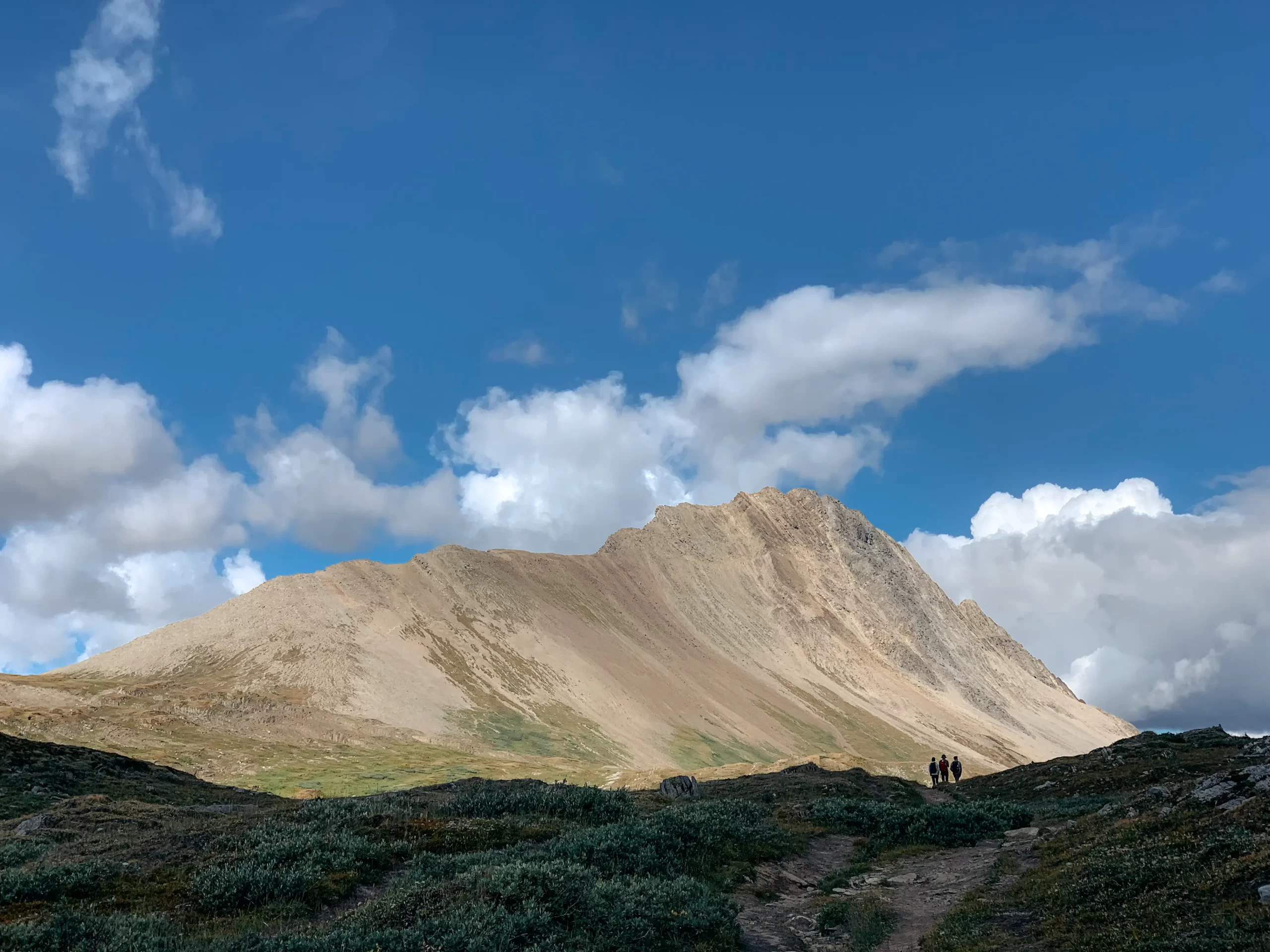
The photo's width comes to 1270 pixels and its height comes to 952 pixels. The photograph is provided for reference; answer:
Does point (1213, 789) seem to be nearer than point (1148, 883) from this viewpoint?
No

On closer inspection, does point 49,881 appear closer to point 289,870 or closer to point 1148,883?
point 289,870

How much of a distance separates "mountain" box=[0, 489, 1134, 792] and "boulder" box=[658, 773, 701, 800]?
42.9 meters

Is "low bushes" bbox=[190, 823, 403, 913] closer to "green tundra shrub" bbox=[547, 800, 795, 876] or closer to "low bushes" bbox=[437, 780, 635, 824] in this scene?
"green tundra shrub" bbox=[547, 800, 795, 876]

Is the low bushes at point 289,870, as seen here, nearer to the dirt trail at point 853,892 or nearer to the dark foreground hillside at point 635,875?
the dark foreground hillside at point 635,875

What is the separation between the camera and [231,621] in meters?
136

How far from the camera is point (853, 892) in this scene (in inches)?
696

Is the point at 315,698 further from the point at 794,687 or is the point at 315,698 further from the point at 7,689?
the point at 794,687

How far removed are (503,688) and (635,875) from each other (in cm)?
12198

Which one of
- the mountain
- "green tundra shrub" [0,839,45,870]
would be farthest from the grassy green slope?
the mountain

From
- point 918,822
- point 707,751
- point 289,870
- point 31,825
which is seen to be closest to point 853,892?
point 918,822

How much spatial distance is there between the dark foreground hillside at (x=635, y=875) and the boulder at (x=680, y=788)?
4.59m

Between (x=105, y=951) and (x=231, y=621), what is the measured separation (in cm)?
14209

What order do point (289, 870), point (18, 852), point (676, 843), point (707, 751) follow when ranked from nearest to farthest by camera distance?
point (289, 870) → point (18, 852) → point (676, 843) → point (707, 751)

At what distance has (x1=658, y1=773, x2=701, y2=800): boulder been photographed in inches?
1266
